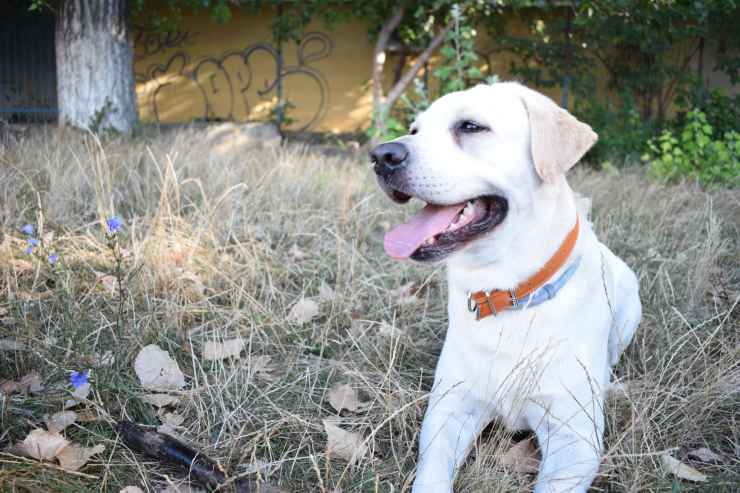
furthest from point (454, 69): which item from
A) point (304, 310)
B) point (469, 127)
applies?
point (469, 127)

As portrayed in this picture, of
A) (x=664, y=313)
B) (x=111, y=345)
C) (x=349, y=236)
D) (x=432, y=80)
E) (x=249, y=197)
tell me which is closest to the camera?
(x=111, y=345)

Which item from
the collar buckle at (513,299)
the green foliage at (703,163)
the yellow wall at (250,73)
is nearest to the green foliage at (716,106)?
the green foliage at (703,163)

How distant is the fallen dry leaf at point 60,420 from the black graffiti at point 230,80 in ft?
28.1

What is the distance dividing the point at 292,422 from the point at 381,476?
336mm

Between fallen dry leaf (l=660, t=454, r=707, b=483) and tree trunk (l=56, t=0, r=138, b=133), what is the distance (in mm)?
5247

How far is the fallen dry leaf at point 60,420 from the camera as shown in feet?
6.15

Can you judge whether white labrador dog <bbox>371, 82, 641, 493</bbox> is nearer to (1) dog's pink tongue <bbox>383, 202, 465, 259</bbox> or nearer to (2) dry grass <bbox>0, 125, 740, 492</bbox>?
(1) dog's pink tongue <bbox>383, 202, 465, 259</bbox>

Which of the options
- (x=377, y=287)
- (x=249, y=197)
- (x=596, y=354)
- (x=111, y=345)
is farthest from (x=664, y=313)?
(x=249, y=197)

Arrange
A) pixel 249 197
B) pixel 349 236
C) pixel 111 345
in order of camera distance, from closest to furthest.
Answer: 1. pixel 111 345
2. pixel 349 236
3. pixel 249 197

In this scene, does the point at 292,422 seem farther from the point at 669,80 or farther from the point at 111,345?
the point at 669,80

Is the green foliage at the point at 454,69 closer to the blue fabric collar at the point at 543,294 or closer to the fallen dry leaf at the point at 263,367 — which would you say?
the fallen dry leaf at the point at 263,367

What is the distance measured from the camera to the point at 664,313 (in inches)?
107

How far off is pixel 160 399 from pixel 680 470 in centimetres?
158

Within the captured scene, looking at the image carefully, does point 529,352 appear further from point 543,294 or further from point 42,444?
point 42,444
